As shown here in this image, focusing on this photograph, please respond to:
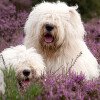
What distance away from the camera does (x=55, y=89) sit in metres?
6.39

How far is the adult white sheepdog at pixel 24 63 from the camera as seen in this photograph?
7312 mm

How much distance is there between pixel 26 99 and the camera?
6156 mm

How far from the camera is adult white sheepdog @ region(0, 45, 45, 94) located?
24.0 ft

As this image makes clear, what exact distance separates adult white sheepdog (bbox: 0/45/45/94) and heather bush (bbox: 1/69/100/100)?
1.24 ft

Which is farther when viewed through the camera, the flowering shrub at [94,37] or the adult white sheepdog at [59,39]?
the flowering shrub at [94,37]

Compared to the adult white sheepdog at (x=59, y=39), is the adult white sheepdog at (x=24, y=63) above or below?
below

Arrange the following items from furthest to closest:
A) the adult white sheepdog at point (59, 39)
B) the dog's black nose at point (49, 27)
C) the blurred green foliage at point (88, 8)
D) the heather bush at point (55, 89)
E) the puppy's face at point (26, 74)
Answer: the blurred green foliage at point (88, 8)
the adult white sheepdog at point (59, 39)
the dog's black nose at point (49, 27)
the puppy's face at point (26, 74)
the heather bush at point (55, 89)

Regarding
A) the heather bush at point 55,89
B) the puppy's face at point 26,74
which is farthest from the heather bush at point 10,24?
the heather bush at point 55,89

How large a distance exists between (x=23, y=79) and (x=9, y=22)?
8.43m

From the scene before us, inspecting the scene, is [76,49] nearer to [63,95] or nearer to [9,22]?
[63,95]

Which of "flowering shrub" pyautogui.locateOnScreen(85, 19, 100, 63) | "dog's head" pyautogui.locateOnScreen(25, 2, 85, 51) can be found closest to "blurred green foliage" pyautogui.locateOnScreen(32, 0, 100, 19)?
"flowering shrub" pyautogui.locateOnScreen(85, 19, 100, 63)

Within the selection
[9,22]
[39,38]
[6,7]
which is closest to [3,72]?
[39,38]

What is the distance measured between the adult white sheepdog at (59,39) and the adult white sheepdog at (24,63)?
1.35ft

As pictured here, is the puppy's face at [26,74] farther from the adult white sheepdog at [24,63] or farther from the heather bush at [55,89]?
the heather bush at [55,89]
